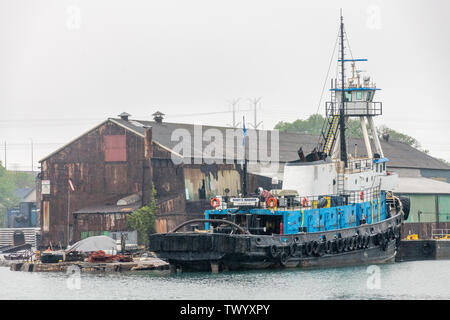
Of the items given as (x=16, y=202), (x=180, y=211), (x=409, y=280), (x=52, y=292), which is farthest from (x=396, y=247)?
(x=16, y=202)

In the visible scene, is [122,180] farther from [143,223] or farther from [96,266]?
[96,266]

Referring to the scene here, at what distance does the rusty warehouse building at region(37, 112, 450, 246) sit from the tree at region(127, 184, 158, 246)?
60 cm

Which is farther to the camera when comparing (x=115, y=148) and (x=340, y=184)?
(x=115, y=148)

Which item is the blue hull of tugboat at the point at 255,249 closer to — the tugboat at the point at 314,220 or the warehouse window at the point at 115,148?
the tugboat at the point at 314,220

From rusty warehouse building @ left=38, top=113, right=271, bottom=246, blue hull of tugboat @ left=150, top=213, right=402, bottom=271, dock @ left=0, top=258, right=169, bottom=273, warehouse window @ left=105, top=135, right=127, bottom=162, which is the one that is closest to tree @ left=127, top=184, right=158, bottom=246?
rusty warehouse building @ left=38, top=113, right=271, bottom=246

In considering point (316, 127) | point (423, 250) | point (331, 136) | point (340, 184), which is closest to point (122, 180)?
point (331, 136)

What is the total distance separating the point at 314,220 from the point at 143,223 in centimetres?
1826

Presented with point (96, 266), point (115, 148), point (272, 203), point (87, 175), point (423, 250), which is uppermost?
point (115, 148)

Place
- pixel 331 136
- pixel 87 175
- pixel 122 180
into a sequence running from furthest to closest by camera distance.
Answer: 1. pixel 87 175
2. pixel 122 180
3. pixel 331 136

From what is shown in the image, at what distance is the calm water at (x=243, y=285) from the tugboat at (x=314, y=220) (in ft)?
3.30

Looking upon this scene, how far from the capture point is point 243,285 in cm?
3797

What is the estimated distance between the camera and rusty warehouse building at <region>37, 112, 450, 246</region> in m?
62.6

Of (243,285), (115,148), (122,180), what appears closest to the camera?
(243,285)

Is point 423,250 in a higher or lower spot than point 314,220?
lower
